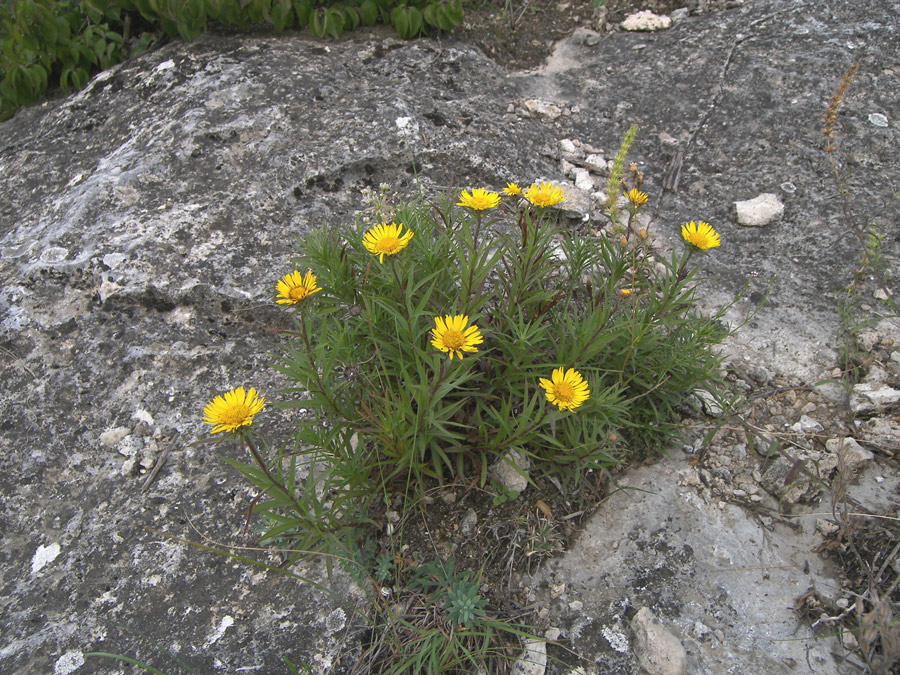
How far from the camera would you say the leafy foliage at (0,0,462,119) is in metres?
3.15

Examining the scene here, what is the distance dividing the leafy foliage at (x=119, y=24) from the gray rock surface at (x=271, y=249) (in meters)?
0.12

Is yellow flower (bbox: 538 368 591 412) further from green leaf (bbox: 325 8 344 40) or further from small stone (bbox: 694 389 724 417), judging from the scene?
green leaf (bbox: 325 8 344 40)

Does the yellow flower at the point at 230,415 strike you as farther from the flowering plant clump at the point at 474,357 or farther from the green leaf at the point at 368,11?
the green leaf at the point at 368,11

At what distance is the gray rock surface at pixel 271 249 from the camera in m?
1.69

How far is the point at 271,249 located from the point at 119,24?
7.19 feet

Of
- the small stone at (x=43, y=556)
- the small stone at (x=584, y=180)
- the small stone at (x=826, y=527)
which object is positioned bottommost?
the small stone at (x=826, y=527)

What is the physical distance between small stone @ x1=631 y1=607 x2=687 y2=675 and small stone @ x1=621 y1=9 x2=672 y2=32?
353cm

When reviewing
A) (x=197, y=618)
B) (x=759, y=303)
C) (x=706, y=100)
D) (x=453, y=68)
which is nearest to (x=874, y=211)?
(x=759, y=303)

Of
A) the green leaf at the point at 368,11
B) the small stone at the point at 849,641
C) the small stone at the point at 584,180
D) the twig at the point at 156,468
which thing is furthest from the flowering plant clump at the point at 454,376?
the green leaf at the point at 368,11

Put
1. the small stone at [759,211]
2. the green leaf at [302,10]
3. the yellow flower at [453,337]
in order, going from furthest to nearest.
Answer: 1. the green leaf at [302,10]
2. the small stone at [759,211]
3. the yellow flower at [453,337]

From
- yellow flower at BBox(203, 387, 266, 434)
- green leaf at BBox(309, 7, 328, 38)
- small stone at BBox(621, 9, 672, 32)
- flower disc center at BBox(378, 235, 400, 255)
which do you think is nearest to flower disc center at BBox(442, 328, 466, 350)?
flower disc center at BBox(378, 235, 400, 255)

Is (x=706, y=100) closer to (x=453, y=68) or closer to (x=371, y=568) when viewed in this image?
(x=453, y=68)

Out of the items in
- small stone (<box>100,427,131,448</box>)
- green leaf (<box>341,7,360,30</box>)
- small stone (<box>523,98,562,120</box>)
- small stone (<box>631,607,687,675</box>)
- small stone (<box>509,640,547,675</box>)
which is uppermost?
Answer: green leaf (<box>341,7,360,30</box>)

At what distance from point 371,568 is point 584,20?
3732mm
